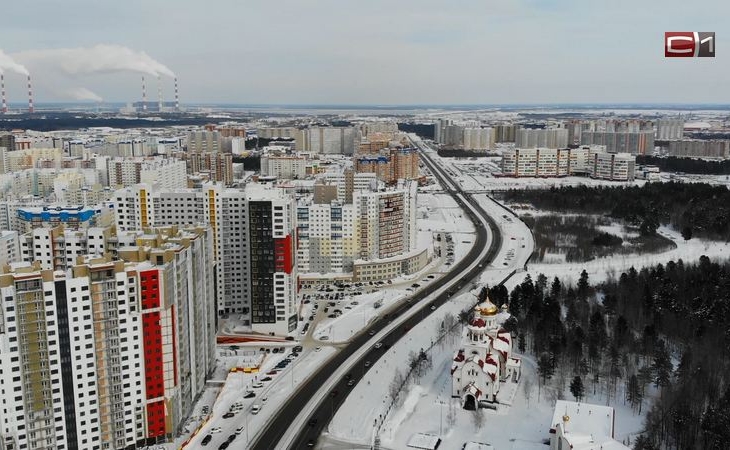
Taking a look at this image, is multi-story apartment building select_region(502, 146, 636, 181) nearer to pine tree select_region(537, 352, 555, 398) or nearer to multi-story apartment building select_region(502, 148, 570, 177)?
multi-story apartment building select_region(502, 148, 570, 177)

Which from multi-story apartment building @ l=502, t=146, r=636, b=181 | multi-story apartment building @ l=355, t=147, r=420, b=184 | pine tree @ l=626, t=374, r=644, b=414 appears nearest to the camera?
pine tree @ l=626, t=374, r=644, b=414

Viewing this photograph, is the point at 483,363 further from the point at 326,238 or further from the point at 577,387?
the point at 326,238

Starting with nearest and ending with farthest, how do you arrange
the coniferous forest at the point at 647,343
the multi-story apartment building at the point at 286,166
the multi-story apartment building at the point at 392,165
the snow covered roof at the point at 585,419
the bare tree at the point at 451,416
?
the snow covered roof at the point at 585,419 < the coniferous forest at the point at 647,343 < the bare tree at the point at 451,416 < the multi-story apartment building at the point at 392,165 < the multi-story apartment building at the point at 286,166

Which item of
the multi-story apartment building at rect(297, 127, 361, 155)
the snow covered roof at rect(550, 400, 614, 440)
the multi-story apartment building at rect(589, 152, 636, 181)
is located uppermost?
the multi-story apartment building at rect(297, 127, 361, 155)

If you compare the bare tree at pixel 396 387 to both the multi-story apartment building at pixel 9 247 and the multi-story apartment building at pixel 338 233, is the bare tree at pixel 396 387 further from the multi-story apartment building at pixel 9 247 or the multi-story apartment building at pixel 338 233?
the multi-story apartment building at pixel 9 247

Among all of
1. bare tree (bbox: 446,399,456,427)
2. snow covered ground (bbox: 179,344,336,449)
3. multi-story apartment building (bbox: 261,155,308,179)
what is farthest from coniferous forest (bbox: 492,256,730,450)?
multi-story apartment building (bbox: 261,155,308,179)

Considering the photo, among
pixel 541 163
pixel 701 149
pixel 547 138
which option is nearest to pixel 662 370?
pixel 541 163

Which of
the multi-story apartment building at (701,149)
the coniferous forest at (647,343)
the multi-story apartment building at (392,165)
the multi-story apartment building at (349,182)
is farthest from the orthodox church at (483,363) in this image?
the multi-story apartment building at (701,149)
